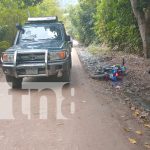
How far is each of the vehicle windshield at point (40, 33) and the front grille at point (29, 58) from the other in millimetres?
1376

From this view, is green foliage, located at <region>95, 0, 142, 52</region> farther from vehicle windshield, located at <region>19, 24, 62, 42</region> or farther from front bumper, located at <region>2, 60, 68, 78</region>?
front bumper, located at <region>2, 60, 68, 78</region>

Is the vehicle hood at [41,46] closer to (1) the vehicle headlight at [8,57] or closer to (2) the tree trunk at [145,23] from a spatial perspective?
(1) the vehicle headlight at [8,57]

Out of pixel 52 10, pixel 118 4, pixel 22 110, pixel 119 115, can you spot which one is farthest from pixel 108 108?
pixel 52 10

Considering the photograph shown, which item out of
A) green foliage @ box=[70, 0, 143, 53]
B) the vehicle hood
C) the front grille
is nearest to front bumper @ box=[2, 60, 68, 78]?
the front grille

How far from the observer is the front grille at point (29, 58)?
10.2m

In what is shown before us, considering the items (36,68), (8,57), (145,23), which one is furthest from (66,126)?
(145,23)

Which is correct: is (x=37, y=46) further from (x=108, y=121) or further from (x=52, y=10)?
(x=52, y=10)

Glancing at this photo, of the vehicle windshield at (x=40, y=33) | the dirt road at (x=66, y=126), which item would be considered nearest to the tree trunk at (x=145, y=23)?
the vehicle windshield at (x=40, y=33)

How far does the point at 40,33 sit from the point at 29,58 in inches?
71.3

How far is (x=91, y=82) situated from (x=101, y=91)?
4.95 ft

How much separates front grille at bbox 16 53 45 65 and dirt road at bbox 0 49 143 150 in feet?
3.83

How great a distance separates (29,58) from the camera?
10289 mm

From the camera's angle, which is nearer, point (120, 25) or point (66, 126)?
point (66, 126)

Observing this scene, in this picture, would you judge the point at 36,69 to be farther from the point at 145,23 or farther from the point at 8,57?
the point at 145,23
